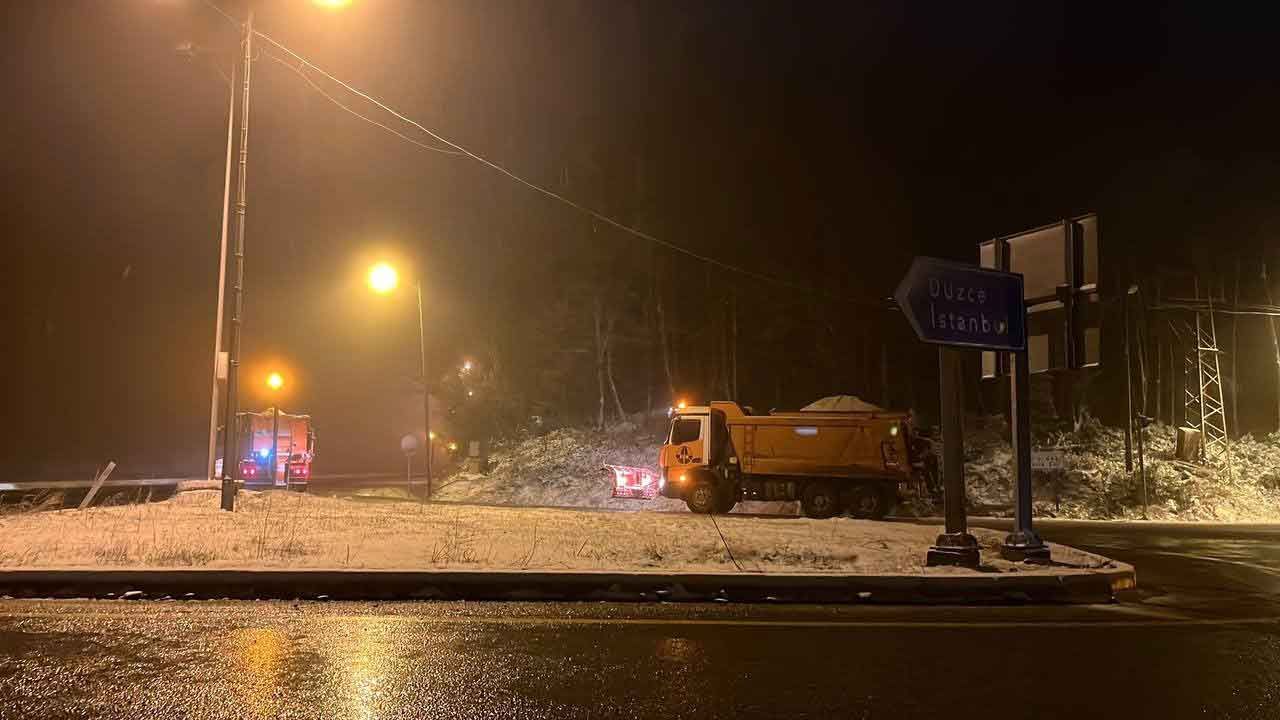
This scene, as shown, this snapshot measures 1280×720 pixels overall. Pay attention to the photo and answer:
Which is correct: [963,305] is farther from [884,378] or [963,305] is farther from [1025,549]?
[884,378]

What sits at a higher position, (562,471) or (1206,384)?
(1206,384)

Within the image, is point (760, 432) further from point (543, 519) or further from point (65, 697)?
point (65, 697)

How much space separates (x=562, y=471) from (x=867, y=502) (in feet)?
63.3

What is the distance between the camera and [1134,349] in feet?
128

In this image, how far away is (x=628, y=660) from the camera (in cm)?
634

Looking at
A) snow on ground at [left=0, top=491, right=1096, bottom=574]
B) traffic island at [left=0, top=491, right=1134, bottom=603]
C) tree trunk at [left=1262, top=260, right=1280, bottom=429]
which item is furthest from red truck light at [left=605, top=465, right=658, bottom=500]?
tree trunk at [left=1262, top=260, right=1280, bottom=429]

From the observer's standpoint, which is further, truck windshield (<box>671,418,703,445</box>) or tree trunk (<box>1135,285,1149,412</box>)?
tree trunk (<box>1135,285,1149,412</box>)

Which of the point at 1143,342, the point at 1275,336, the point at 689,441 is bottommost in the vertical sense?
→ the point at 689,441

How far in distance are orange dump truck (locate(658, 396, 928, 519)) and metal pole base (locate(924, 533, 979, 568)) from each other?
550 inches

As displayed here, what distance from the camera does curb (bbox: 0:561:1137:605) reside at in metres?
9.09

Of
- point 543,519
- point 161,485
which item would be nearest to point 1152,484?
point 543,519

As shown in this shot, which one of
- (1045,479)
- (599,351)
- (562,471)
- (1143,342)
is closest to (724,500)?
(1045,479)

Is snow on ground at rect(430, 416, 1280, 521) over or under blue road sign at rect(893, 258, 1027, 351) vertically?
under

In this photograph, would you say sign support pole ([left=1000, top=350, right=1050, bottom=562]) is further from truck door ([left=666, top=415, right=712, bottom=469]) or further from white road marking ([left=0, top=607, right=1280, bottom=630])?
truck door ([left=666, top=415, right=712, bottom=469])
